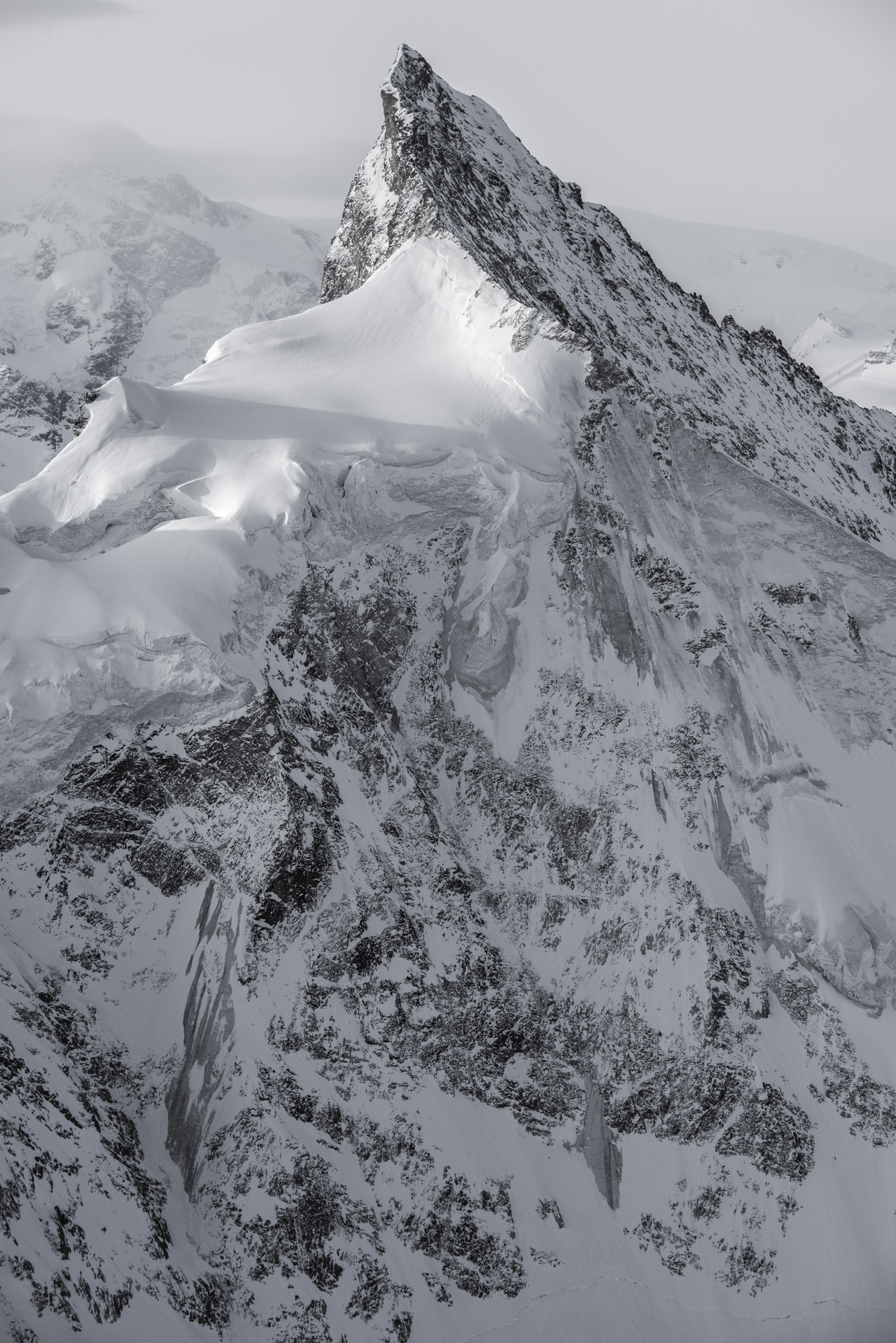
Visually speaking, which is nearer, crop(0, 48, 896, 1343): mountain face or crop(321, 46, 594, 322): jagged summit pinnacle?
crop(0, 48, 896, 1343): mountain face

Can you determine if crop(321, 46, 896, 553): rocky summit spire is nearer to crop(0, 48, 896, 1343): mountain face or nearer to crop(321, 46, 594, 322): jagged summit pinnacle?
crop(321, 46, 594, 322): jagged summit pinnacle

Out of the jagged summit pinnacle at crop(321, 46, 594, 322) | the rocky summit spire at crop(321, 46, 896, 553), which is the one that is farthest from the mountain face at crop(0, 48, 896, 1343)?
the jagged summit pinnacle at crop(321, 46, 594, 322)

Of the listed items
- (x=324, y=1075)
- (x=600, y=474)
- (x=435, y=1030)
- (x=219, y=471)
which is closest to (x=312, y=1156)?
(x=324, y=1075)

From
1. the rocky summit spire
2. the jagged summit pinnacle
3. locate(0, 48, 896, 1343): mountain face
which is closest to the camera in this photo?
locate(0, 48, 896, 1343): mountain face

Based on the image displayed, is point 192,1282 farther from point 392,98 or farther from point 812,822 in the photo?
point 392,98

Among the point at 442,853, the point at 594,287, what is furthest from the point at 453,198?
the point at 442,853

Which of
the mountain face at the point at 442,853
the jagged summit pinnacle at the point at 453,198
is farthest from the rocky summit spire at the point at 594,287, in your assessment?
the mountain face at the point at 442,853

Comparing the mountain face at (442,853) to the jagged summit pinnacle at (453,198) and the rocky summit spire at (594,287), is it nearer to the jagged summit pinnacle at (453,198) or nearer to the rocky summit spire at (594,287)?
the rocky summit spire at (594,287)
